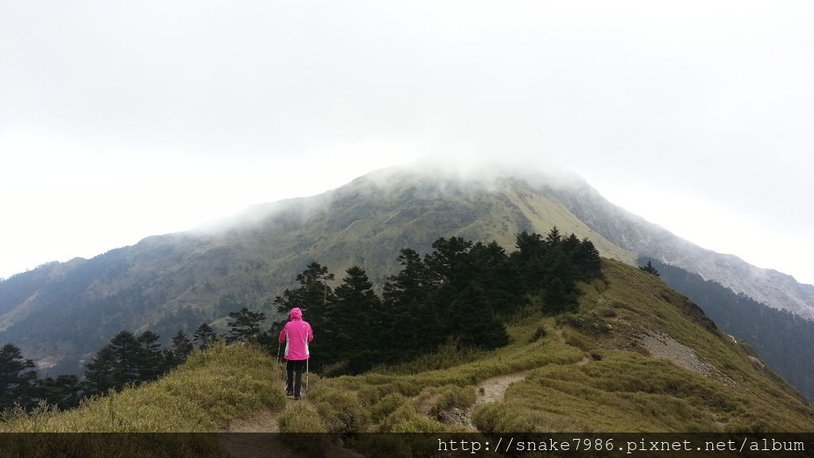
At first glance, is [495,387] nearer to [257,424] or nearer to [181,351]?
[257,424]

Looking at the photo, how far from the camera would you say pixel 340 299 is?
5141 cm

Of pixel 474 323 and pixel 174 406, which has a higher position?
pixel 174 406

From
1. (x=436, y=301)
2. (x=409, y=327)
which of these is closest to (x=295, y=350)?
(x=409, y=327)

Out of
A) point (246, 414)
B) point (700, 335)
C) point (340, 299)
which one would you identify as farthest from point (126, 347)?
point (700, 335)

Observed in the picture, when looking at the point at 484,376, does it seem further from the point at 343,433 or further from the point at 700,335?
the point at 700,335

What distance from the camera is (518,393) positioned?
898 inches

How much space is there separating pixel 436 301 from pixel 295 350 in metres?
33.7

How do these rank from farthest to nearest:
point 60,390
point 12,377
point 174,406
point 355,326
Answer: point 12,377 < point 60,390 < point 355,326 < point 174,406

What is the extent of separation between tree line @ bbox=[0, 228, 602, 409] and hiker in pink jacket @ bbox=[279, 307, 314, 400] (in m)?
18.8

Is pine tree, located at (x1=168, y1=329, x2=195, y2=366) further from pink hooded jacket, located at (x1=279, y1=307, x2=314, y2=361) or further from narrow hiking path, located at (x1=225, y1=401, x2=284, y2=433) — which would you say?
narrow hiking path, located at (x1=225, y1=401, x2=284, y2=433)

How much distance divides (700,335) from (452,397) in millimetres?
55931

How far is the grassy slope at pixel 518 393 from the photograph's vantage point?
11.3 m

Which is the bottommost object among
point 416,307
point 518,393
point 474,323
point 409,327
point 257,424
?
point 409,327

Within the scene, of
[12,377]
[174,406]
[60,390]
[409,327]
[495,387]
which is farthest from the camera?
[12,377]
